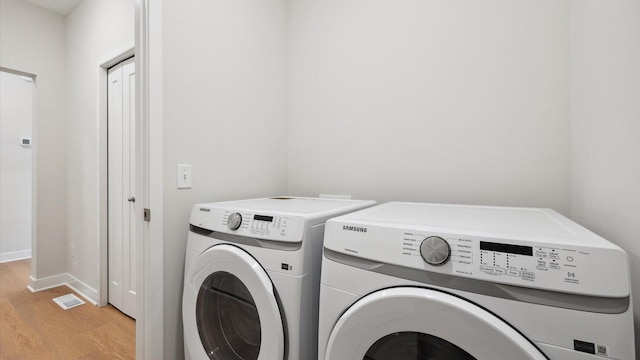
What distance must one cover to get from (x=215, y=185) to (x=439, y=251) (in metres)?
1.16

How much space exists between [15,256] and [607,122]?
5.67m

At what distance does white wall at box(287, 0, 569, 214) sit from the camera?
1.13m

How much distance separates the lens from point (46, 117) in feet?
8.74

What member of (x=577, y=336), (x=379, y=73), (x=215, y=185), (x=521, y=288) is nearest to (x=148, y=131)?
(x=215, y=185)

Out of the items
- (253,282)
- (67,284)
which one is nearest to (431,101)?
(253,282)

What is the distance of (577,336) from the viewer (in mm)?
503

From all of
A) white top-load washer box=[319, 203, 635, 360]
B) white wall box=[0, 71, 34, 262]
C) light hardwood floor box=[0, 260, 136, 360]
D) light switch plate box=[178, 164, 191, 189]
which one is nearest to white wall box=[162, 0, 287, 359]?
light switch plate box=[178, 164, 191, 189]

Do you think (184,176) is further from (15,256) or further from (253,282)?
(15,256)

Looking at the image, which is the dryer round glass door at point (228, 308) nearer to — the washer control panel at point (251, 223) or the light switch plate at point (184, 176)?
the washer control panel at point (251, 223)

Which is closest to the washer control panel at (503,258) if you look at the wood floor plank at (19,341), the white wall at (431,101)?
the white wall at (431,101)

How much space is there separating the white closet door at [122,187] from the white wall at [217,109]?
1.12 m

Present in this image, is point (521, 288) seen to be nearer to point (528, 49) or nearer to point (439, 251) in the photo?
point (439, 251)

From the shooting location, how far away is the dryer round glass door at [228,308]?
888 millimetres

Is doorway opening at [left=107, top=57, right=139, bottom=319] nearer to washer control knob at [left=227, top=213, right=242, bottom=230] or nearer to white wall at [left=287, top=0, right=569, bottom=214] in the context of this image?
white wall at [left=287, top=0, right=569, bottom=214]
